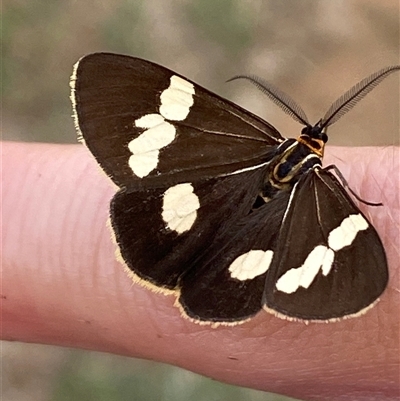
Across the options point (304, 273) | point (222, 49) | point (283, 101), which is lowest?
point (304, 273)

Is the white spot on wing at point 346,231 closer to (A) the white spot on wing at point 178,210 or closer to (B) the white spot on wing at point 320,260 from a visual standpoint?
(B) the white spot on wing at point 320,260

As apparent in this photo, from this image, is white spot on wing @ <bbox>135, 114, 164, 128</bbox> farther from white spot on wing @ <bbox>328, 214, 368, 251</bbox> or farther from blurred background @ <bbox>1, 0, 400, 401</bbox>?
blurred background @ <bbox>1, 0, 400, 401</bbox>

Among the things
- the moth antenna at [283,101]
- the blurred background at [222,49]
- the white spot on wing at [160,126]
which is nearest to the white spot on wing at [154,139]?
the white spot on wing at [160,126]

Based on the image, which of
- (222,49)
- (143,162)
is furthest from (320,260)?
(222,49)

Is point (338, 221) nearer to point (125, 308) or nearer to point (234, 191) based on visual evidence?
point (234, 191)

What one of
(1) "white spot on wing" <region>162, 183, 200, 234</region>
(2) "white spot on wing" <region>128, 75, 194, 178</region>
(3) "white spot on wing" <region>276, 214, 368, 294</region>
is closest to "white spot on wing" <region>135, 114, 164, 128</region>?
(2) "white spot on wing" <region>128, 75, 194, 178</region>

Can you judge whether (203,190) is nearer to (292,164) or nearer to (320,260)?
(292,164)
